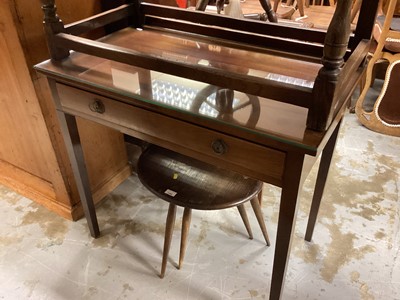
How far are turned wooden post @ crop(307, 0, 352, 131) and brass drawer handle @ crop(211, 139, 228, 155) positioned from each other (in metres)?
0.19

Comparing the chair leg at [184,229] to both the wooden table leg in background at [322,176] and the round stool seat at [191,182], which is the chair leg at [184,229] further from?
the wooden table leg in background at [322,176]

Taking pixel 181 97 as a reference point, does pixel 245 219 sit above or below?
below

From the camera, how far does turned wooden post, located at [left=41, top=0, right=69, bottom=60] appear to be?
96 centimetres

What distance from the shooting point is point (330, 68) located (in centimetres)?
67

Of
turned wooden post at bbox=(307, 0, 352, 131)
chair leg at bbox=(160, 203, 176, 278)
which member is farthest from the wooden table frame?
chair leg at bbox=(160, 203, 176, 278)

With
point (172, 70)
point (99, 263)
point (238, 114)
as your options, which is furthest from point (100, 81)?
point (99, 263)

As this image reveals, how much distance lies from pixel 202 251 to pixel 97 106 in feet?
2.26

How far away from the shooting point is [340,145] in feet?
6.38

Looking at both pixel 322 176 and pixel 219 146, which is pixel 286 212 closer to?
pixel 219 146

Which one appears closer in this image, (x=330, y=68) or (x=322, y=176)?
(x=330, y=68)

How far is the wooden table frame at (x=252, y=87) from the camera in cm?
71

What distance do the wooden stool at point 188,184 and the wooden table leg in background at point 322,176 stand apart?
0.68 feet

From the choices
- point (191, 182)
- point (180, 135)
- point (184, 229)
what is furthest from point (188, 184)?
point (180, 135)

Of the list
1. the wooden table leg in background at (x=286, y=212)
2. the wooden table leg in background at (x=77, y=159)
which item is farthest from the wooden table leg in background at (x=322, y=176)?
the wooden table leg in background at (x=77, y=159)
